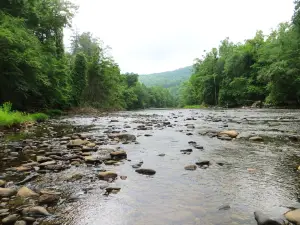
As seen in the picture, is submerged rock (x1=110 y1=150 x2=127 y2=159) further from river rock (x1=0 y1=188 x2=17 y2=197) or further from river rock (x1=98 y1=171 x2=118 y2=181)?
river rock (x1=0 y1=188 x2=17 y2=197)

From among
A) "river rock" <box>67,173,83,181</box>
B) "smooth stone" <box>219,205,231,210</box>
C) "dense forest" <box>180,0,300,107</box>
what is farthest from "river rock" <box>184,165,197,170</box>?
"dense forest" <box>180,0,300,107</box>

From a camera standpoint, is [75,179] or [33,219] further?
[75,179]

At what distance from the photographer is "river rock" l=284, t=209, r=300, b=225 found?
2.45m

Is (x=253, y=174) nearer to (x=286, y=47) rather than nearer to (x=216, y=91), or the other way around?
(x=286, y=47)

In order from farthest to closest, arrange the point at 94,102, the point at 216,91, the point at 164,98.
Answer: the point at 164,98 < the point at 216,91 < the point at 94,102

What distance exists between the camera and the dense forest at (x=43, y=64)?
16250 mm

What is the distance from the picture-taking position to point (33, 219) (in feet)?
8.31

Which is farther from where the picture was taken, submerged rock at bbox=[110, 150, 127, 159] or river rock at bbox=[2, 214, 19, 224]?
submerged rock at bbox=[110, 150, 127, 159]

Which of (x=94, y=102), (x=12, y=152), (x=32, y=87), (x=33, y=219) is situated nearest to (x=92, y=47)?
(x=94, y=102)

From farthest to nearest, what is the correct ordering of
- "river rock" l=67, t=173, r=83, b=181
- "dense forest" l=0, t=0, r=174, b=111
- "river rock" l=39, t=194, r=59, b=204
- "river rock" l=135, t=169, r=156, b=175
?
"dense forest" l=0, t=0, r=174, b=111 → "river rock" l=135, t=169, r=156, b=175 → "river rock" l=67, t=173, r=83, b=181 → "river rock" l=39, t=194, r=59, b=204

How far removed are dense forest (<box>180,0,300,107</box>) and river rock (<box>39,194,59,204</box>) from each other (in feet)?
104

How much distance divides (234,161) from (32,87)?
58.7 ft

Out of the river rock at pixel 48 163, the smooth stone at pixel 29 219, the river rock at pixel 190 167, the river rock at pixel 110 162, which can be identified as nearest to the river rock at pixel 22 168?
the river rock at pixel 48 163

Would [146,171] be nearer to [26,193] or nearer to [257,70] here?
[26,193]
